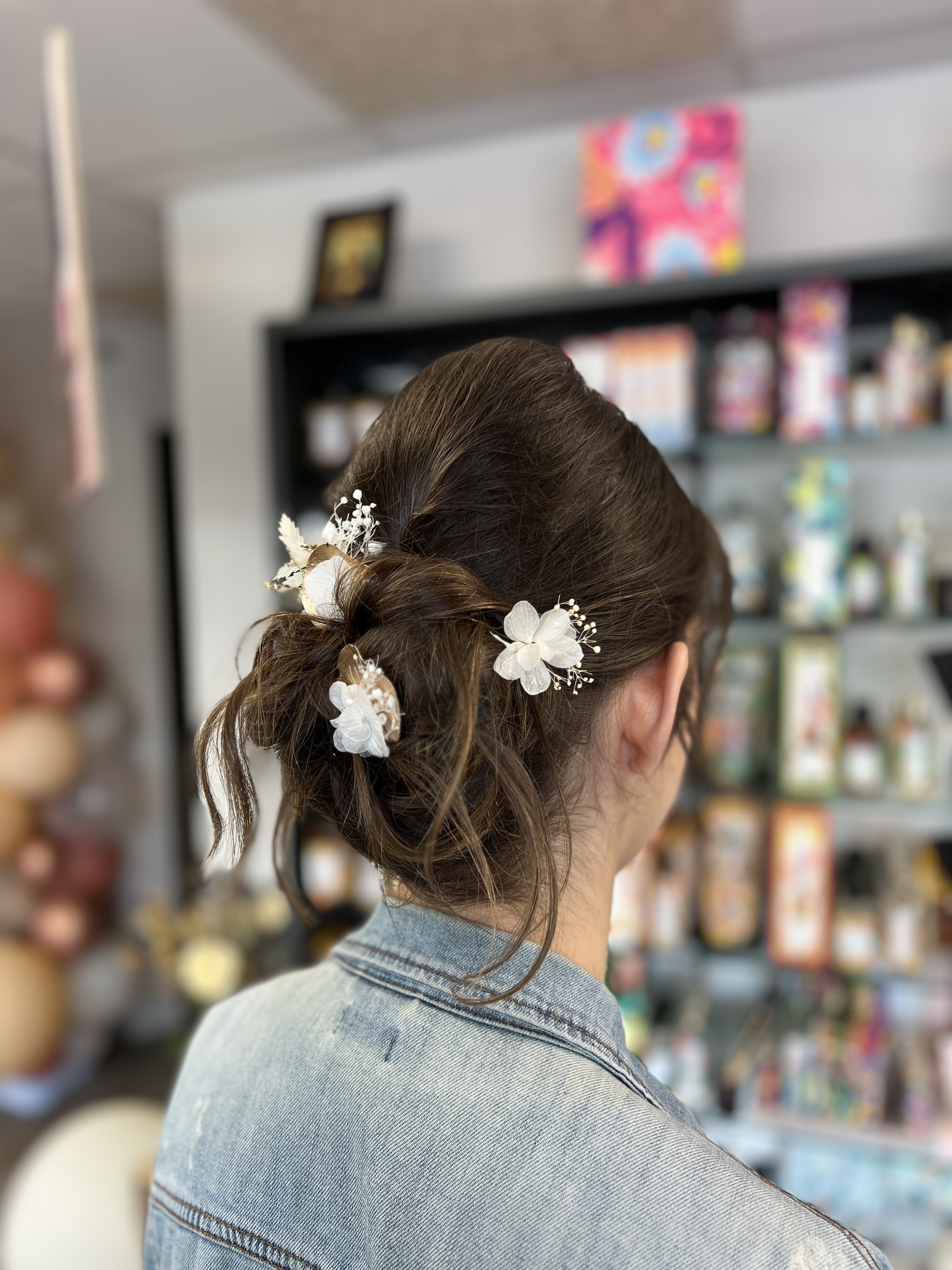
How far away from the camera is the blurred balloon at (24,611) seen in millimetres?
2686

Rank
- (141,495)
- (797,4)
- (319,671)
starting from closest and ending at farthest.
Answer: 1. (319,671)
2. (797,4)
3. (141,495)

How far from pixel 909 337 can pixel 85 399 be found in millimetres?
1528

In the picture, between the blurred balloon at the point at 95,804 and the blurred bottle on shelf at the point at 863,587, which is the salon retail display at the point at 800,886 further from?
the blurred balloon at the point at 95,804

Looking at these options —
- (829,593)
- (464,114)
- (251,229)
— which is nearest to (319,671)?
(829,593)

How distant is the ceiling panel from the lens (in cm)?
162

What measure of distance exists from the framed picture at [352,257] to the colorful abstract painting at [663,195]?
1.63 ft

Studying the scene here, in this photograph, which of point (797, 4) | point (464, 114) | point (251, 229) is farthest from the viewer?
point (251, 229)

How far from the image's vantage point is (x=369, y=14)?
165cm

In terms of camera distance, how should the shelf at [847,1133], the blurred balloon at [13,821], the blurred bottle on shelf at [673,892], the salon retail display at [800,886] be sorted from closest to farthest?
the shelf at [847,1133] < the salon retail display at [800,886] < the blurred bottle on shelf at [673,892] < the blurred balloon at [13,821]

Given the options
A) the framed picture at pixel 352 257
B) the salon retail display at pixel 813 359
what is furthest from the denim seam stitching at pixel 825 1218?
the framed picture at pixel 352 257

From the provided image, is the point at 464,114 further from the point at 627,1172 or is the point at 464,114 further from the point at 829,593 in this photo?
the point at 627,1172

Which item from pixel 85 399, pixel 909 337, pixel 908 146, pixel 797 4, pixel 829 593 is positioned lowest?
pixel 829 593

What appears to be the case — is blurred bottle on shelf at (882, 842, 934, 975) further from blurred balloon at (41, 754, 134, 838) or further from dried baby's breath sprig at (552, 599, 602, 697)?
blurred balloon at (41, 754, 134, 838)

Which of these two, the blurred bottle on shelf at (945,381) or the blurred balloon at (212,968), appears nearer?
the blurred bottle on shelf at (945,381)
